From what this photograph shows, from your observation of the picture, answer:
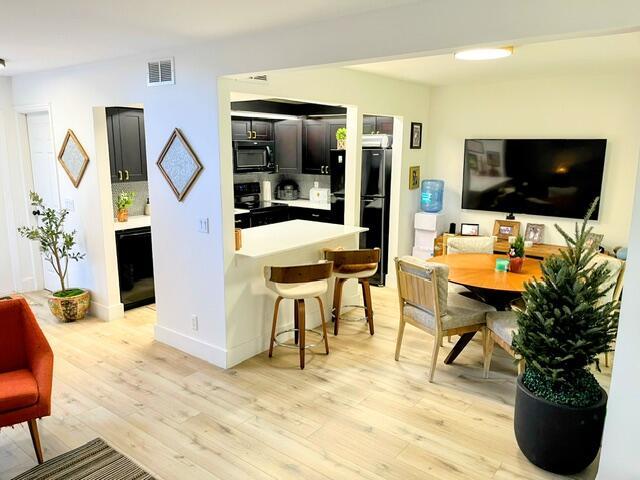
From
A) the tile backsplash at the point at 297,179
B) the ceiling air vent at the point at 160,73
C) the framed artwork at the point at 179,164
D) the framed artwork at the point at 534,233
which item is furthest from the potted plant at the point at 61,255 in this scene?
the framed artwork at the point at 534,233

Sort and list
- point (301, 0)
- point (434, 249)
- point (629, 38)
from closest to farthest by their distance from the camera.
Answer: point (301, 0)
point (629, 38)
point (434, 249)

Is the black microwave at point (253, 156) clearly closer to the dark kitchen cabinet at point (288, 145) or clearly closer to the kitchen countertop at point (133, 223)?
the dark kitchen cabinet at point (288, 145)

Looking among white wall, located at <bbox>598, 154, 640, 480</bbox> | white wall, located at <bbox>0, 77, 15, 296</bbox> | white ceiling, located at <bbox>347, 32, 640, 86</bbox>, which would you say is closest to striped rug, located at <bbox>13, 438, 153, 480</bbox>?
white wall, located at <bbox>598, 154, 640, 480</bbox>

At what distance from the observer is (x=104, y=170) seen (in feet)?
14.9

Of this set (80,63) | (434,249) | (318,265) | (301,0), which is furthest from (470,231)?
(80,63)

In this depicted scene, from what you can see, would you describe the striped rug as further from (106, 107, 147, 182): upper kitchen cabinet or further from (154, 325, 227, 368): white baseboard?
(106, 107, 147, 182): upper kitchen cabinet

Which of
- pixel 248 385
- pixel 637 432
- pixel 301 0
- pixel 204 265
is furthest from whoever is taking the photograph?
pixel 204 265

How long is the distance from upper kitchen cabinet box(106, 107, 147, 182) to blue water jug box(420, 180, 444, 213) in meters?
3.41

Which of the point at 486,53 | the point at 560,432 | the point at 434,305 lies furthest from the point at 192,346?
the point at 486,53

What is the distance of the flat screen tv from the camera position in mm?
4990

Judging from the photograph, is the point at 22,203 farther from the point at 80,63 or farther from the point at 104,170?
the point at 80,63

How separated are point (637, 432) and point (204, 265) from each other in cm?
298

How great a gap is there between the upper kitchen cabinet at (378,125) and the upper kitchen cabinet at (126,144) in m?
2.64

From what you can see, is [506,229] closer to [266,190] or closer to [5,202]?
[266,190]
